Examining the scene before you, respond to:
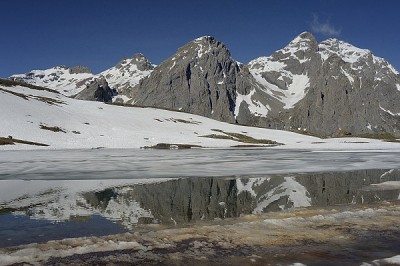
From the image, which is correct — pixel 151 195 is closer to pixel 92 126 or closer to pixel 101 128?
pixel 101 128

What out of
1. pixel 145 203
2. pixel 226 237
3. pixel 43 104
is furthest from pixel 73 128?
pixel 226 237

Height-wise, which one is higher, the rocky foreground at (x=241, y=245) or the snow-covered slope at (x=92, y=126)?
the snow-covered slope at (x=92, y=126)

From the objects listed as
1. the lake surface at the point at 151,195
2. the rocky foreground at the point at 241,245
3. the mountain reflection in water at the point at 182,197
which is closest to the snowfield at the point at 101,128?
the lake surface at the point at 151,195

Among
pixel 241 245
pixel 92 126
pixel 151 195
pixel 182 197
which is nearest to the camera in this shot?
pixel 241 245

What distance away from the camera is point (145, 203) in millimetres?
18172

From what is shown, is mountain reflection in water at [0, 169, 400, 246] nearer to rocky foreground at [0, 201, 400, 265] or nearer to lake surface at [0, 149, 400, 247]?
lake surface at [0, 149, 400, 247]

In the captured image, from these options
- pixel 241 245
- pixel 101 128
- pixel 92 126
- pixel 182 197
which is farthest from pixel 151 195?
pixel 92 126

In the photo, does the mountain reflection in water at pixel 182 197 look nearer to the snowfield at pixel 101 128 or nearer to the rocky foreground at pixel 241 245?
the rocky foreground at pixel 241 245

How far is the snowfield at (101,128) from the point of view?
78125 mm

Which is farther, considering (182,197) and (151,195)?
(151,195)

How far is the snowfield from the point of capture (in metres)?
78.1

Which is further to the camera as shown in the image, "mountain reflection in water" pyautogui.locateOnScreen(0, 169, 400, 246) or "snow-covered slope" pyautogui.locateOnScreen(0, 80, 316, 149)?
"snow-covered slope" pyautogui.locateOnScreen(0, 80, 316, 149)

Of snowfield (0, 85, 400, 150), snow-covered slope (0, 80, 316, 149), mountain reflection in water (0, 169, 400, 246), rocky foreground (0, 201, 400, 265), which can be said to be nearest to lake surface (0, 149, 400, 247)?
mountain reflection in water (0, 169, 400, 246)

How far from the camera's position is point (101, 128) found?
9806 cm
